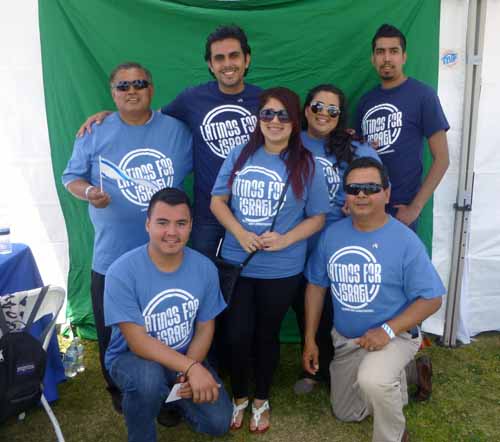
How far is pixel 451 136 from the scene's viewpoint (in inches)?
122

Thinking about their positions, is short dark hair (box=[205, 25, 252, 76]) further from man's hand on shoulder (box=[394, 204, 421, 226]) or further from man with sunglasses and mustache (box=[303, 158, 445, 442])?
man's hand on shoulder (box=[394, 204, 421, 226])

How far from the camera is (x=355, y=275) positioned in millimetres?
2307

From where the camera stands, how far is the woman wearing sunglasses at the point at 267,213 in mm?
2234

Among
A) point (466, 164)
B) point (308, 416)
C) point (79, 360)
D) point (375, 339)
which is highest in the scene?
point (466, 164)

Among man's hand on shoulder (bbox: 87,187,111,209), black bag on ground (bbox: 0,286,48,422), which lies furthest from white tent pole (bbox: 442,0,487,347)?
black bag on ground (bbox: 0,286,48,422)

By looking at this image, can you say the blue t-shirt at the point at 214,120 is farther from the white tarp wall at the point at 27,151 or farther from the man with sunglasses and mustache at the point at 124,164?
the white tarp wall at the point at 27,151

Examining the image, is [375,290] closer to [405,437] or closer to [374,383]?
[374,383]

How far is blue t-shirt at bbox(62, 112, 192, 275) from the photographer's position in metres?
2.43

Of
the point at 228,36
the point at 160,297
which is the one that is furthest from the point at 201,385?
the point at 228,36

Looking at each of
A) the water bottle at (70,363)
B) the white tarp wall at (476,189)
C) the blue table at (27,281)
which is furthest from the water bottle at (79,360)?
the white tarp wall at (476,189)

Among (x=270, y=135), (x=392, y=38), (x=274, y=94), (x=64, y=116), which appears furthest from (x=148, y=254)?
(x=392, y=38)

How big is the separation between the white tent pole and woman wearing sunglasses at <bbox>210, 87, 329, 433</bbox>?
1.29 m

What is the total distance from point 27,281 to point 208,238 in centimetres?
98

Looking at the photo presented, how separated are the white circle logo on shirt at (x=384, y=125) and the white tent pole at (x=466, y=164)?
66 cm
